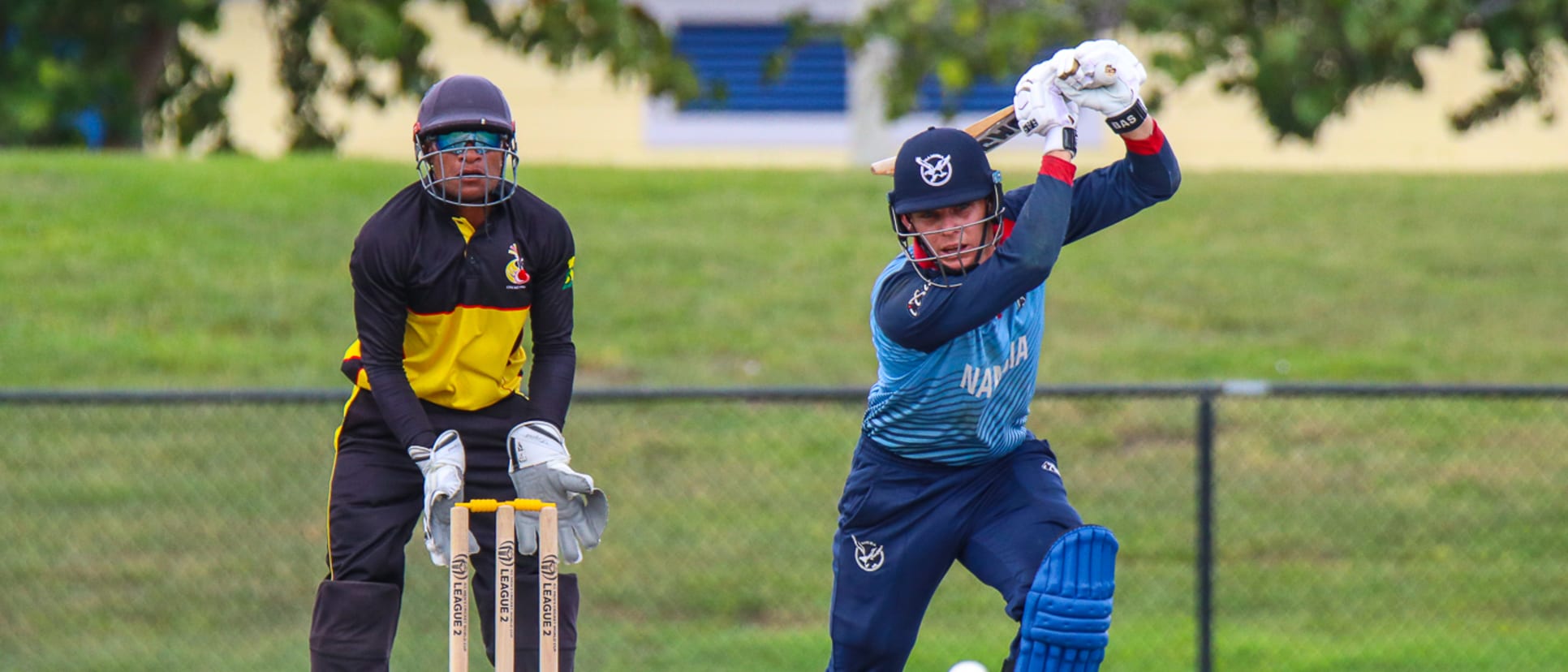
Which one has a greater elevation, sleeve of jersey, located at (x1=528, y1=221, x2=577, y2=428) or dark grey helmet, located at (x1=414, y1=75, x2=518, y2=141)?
dark grey helmet, located at (x1=414, y1=75, x2=518, y2=141)

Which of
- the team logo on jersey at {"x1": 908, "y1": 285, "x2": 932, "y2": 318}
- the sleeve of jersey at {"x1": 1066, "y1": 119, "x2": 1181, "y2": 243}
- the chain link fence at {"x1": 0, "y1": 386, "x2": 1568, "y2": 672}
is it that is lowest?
the chain link fence at {"x1": 0, "y1": 386, "x2": 1568, "y2": 672}

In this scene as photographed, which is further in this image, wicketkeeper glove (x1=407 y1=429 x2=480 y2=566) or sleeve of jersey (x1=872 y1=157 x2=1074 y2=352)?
wicketkeeper glove (x1=407 y1=429 x2=480 y2=566)

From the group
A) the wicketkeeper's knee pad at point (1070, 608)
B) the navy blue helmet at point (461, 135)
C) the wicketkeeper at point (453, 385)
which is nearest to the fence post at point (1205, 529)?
the wicketkeeper's knee pad at point (1070, 608)

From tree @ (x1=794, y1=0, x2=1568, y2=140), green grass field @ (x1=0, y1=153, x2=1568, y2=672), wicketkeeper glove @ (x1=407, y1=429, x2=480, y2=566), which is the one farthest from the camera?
tree @ (x1=794, y1=0, x2=1568, y2=140)

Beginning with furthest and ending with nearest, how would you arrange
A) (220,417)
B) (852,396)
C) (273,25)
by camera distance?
1. (273,25)
2. (220,417)
3. (852,396)

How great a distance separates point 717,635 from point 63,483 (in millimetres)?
3009

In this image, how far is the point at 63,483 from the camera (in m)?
7.98

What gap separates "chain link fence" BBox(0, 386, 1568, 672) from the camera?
24.0 ft

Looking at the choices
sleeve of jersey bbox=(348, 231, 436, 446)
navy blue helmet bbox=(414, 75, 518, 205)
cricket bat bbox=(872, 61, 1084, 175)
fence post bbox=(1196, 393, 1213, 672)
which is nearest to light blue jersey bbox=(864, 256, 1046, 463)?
cricket bat bbox=(872, 61, 1084, 175)

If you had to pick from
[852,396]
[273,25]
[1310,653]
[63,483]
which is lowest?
[1310,653]

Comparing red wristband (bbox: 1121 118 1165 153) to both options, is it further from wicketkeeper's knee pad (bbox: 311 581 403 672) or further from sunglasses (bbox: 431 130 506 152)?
wicketkeeper's knee pad (bbox: 311 581 403 672)

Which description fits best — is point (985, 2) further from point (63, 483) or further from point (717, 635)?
point (63, 483)

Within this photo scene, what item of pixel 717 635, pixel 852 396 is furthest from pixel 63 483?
pixel 852 396

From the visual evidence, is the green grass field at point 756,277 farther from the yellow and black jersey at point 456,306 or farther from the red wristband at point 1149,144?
the red wristband at point 1149,144
